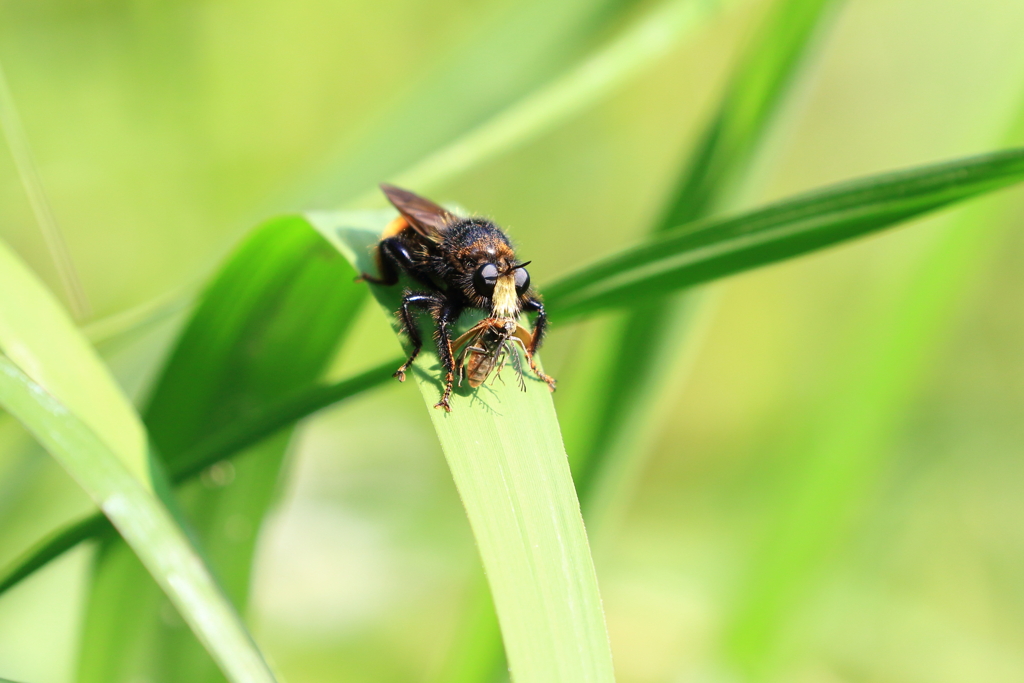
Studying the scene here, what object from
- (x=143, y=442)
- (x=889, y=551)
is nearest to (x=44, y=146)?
(x=143, y=442)

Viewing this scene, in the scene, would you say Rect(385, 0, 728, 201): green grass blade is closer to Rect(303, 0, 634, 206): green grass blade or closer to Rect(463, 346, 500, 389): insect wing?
Rect(303, 0, 634, 206): green grass blade

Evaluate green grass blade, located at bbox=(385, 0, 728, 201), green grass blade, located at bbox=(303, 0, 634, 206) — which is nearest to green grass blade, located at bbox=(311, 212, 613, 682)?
green grass blade, located at bbox=(385, 0, 728, 201)

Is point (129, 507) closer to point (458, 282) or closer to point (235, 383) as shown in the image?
point (235, 383)

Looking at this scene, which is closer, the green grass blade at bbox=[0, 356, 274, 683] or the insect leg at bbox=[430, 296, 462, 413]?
the green grass blade at bbox=[0, 356, 274, 683]

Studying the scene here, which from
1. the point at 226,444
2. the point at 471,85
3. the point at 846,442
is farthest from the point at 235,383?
the point at 846,442

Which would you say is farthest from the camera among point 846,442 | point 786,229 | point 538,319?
point 846,442

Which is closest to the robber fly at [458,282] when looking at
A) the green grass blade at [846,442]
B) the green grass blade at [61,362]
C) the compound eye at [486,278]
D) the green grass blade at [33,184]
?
the compound eye at [486,278]
